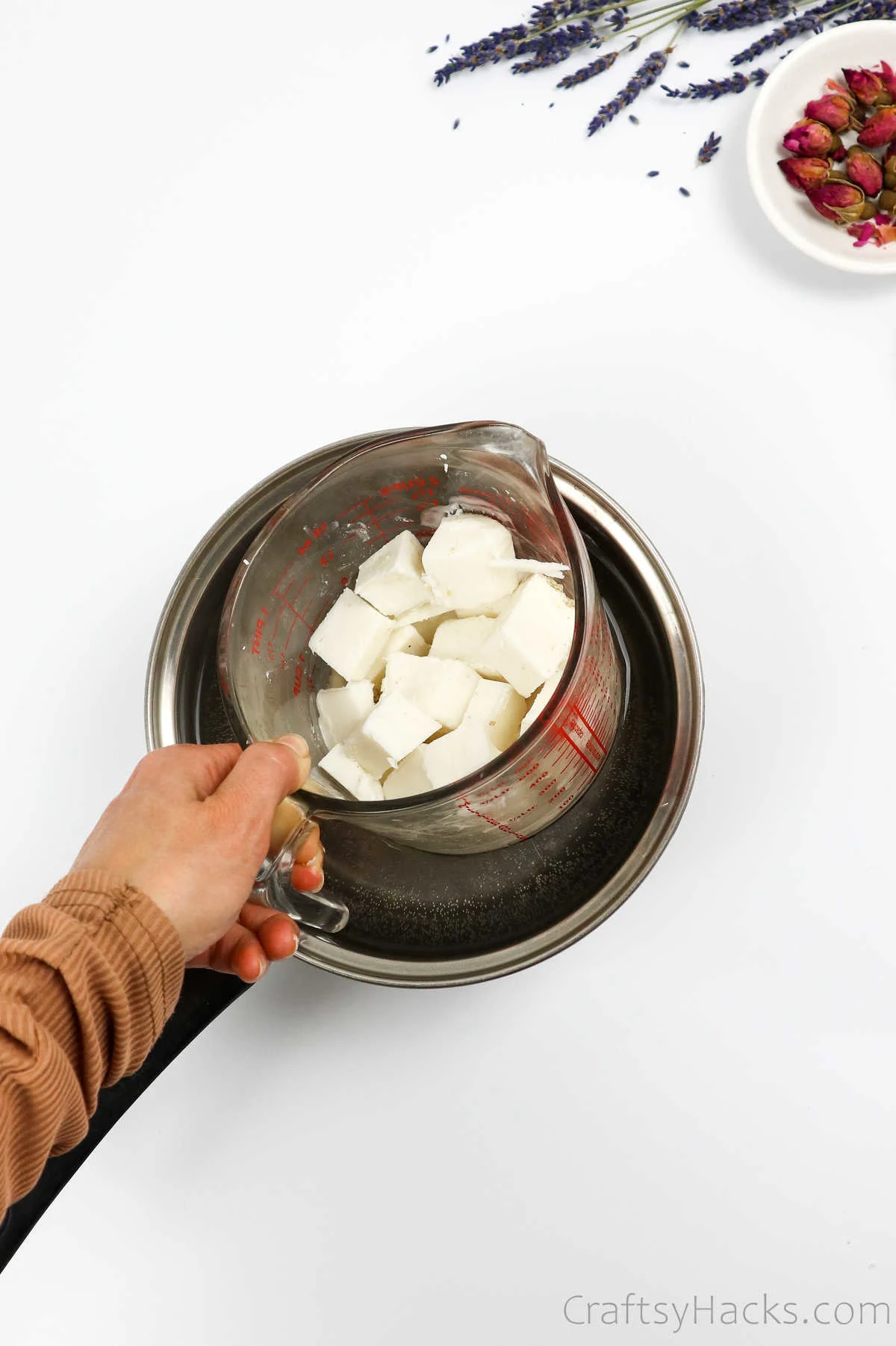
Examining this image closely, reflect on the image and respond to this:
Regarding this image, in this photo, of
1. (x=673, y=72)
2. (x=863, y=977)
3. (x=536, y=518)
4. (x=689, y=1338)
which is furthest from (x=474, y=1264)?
(x=673, y=72)

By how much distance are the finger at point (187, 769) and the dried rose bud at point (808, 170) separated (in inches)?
26.5

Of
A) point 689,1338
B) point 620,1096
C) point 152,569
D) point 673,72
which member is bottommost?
point 689,1338

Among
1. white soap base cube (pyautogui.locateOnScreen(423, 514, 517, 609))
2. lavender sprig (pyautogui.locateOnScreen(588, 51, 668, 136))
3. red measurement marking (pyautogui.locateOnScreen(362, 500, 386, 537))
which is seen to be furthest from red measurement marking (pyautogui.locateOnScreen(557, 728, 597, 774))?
lavender sprig (pyautogui.locateOnScreen(588, 51, 668, 136))

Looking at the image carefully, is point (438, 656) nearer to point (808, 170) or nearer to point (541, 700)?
point (541, 700)

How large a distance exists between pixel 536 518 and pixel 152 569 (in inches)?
17.5

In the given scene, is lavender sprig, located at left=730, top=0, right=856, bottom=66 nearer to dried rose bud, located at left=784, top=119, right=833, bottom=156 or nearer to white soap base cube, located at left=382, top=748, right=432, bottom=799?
dried rose bud, located at left=784, top=119, right=833, bottom=156

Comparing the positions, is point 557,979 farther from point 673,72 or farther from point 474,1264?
point 673,72

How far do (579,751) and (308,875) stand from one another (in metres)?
0.20

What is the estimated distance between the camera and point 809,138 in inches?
35.8

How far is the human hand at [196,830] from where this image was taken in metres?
0.61

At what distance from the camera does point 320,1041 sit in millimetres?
918

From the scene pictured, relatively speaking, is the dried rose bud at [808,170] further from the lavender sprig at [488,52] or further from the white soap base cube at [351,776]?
the white soap base cube at [351,776]

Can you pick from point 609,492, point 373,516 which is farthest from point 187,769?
point 609,492

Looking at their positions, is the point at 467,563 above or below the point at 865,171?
below
